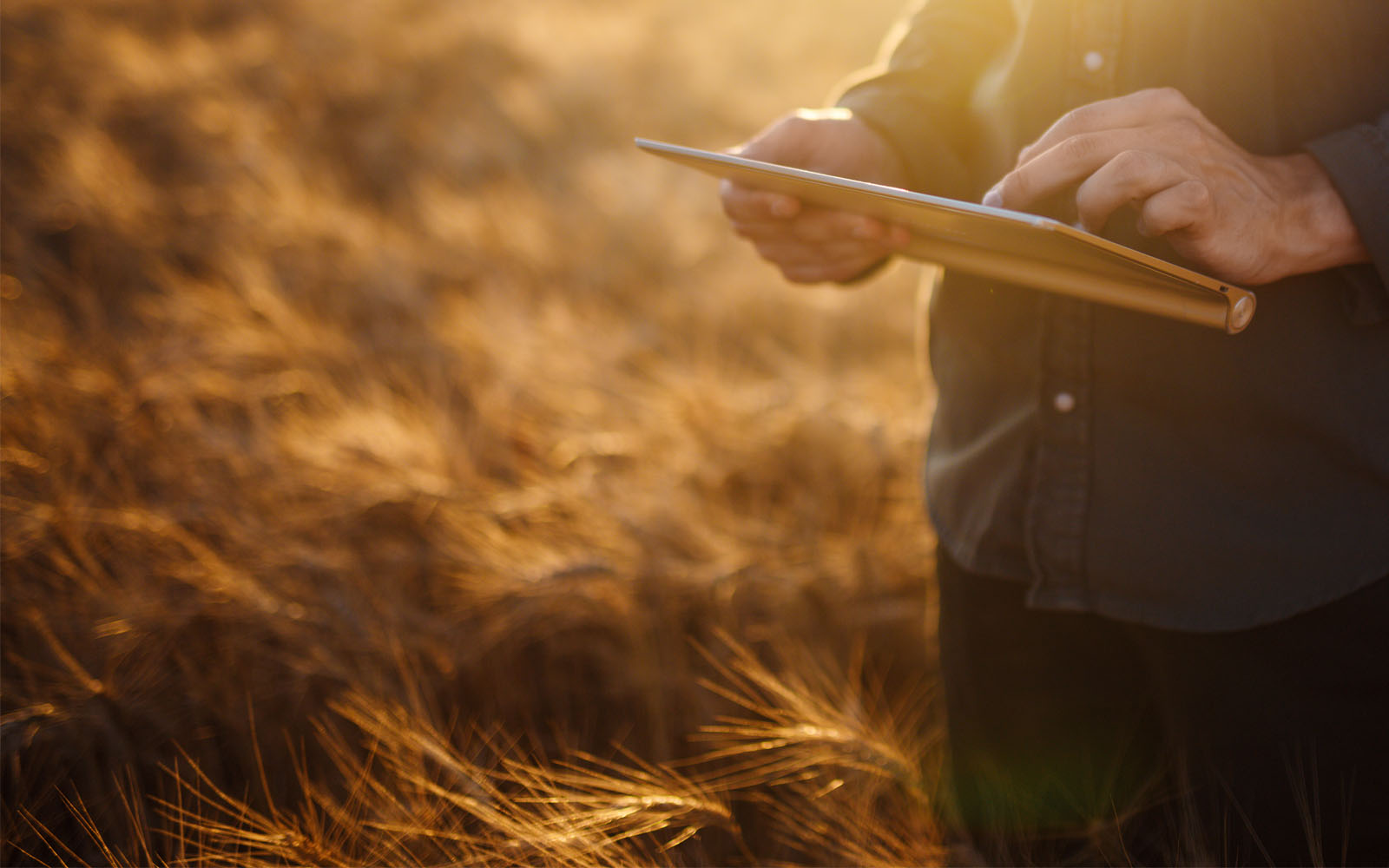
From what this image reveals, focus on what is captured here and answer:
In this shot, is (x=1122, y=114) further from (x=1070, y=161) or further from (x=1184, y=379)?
(x=1184, y=379)

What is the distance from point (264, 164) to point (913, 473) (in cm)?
270

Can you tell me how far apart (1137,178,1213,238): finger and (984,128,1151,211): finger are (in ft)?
0.15

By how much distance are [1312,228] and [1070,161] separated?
22 cm

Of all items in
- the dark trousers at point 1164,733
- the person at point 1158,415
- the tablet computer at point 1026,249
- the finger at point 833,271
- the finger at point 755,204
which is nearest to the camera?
Answer: the tablet computer at point 1026,249

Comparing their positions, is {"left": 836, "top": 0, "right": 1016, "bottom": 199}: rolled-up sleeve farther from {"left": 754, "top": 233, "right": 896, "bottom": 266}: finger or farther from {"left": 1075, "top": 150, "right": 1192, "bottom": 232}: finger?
{"left": 1075, "top": 150, "right": 1192, "bottom": 232}: finger

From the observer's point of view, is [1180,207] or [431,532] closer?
[1180,207]

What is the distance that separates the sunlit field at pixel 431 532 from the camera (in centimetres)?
104

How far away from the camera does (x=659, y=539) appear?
1596mm

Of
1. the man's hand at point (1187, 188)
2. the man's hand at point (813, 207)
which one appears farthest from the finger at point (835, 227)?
the man's hand at point (1187, 188)

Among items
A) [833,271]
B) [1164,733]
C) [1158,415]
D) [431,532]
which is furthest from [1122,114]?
[431,532]

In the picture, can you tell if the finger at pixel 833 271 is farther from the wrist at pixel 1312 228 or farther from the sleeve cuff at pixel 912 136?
the wrist at pixel 1312 228

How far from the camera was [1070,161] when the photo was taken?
606 mm

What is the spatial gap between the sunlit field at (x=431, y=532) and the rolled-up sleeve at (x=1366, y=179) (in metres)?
0.73

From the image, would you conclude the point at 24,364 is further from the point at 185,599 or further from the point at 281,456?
the point at 185,599
